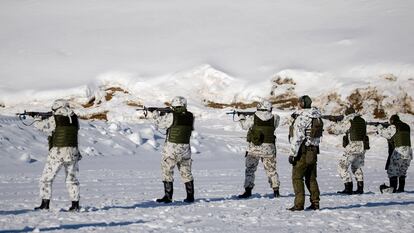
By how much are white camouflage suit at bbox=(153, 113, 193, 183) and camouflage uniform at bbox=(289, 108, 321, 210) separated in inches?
85.2

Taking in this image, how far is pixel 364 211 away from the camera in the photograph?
8.52 metres

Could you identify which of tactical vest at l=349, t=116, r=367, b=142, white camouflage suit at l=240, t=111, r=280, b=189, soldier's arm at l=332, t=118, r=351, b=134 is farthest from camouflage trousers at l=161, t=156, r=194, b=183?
tactical vest at l=349, t=116, r=367, b=142

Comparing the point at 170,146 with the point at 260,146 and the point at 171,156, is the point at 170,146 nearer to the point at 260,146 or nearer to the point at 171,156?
the point at 171,156

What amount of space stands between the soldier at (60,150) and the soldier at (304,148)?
3467 millimetres

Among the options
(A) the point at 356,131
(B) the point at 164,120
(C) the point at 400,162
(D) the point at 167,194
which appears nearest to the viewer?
(D) the point at 167,194

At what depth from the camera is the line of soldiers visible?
27.4 feet

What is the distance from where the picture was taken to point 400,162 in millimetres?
12711

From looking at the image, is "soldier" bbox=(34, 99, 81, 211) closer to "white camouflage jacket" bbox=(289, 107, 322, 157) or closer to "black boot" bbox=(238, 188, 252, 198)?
"white camouflage jacket" bbox=(289, 107, 322, 157)

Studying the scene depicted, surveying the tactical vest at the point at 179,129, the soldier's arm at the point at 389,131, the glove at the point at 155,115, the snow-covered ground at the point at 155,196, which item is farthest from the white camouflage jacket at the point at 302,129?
the soldier's arm at the point at 389,131

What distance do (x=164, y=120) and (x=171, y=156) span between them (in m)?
0.68

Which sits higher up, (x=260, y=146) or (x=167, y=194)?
(x=260, y=146)

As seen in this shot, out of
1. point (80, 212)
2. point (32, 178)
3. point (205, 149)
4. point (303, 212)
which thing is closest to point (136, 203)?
point (80, 212)

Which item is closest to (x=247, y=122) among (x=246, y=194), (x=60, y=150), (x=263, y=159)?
(x=263, y=159)

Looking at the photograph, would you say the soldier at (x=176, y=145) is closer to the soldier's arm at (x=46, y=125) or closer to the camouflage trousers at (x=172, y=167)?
the camouflage trousers at (x=172, y=167)
